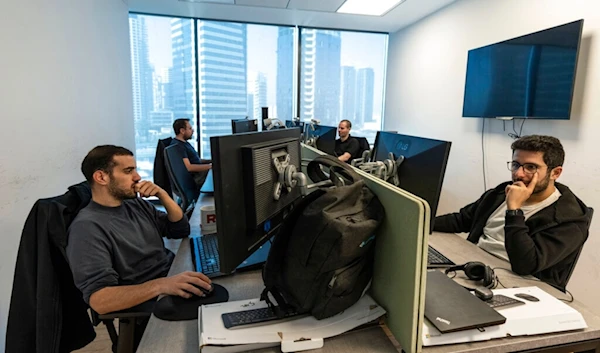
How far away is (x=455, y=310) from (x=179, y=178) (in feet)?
7.43

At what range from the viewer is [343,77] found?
213 inches

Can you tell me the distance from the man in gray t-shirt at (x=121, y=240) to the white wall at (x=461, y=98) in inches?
106

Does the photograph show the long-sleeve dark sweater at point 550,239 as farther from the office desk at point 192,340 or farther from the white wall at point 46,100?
the white wall at point 46,100

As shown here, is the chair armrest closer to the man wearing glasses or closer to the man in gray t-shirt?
the man in gray t-shirt

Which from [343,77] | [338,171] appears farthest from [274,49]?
[338,171]

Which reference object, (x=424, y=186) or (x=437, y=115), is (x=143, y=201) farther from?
(x=437, y=115)

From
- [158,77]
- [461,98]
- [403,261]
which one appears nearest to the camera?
[403,261]

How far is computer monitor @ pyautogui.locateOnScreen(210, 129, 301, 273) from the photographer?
2.78 feet

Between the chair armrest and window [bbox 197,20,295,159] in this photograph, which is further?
window [bbox 197,20,295,159]

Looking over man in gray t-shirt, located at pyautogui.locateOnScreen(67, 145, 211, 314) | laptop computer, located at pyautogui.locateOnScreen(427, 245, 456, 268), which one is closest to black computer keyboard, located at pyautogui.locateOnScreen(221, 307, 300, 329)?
man in gray t-shirt, located at pyautogui.locateOnScreen(67, 145, 211, 314)

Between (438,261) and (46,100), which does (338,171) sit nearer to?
(438,261)

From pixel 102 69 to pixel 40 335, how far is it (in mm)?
2846

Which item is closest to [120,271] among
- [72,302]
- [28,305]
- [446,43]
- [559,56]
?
[72,302]

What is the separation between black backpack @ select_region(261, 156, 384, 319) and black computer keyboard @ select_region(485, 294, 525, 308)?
0.36m
